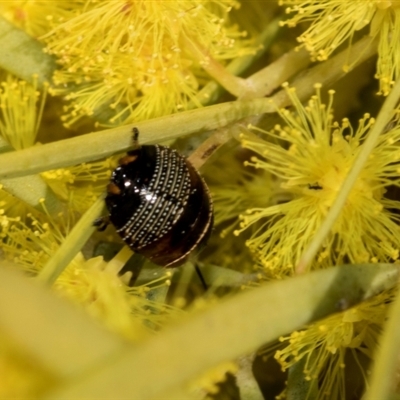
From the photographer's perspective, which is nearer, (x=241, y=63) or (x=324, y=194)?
(x=324, y=194)

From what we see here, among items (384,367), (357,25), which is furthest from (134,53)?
(384,367)

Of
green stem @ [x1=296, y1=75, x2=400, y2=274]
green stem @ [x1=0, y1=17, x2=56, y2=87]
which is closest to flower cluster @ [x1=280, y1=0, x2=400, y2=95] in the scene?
green stem @ [x1=296, y1=75, x2=400, y2=274]

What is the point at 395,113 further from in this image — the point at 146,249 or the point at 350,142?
the point at 146,249

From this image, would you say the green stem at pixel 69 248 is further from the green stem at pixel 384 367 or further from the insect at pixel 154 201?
the green stem at pixel 384 367

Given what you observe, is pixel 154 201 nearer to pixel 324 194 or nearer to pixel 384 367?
pixel 324 194

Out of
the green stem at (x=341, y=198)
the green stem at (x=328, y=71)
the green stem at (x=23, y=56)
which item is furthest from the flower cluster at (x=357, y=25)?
the green stem at (x=23, y=56)

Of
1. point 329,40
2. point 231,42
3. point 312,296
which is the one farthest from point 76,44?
point 312,296

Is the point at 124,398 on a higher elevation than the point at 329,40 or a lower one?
lower

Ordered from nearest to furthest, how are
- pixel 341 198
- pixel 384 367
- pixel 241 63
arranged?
pixel 384 367 → pixel 341 198 → pixel 241 63

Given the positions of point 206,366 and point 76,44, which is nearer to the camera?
point 206,366
